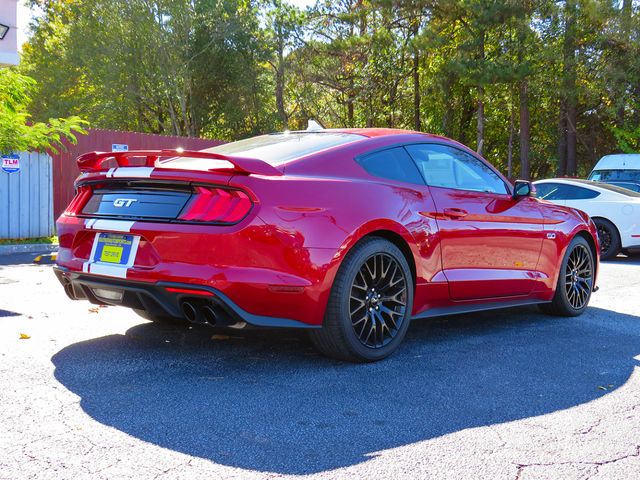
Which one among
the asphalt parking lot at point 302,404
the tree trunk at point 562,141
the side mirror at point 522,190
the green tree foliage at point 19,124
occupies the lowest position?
the asphalt parking lot at point 302,404

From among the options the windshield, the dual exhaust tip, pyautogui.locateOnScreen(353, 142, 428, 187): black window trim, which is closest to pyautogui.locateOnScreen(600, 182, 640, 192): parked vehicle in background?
the windshield

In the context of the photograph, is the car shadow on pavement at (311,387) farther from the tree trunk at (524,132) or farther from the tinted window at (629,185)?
the tree trunk at (524,132)

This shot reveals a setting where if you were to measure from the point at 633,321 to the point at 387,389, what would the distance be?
3263 mm

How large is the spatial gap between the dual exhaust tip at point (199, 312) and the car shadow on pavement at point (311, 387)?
1.01ft

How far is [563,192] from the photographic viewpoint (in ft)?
41.5

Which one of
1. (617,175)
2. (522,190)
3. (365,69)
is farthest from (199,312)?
(365,69)

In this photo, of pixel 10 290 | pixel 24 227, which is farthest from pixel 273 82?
pixel 10 290

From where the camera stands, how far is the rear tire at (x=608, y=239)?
11.9 m

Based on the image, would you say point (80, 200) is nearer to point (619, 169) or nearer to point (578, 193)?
point (578, 193)

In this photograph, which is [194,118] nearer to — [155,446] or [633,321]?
[633,321]

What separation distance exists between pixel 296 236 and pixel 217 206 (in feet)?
1.49

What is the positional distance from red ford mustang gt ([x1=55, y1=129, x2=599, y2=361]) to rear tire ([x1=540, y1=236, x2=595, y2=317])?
1064 millimetres

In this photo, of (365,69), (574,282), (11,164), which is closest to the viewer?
(574,282)

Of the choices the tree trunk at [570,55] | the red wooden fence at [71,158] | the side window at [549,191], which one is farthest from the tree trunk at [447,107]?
the side window at [549,191]
